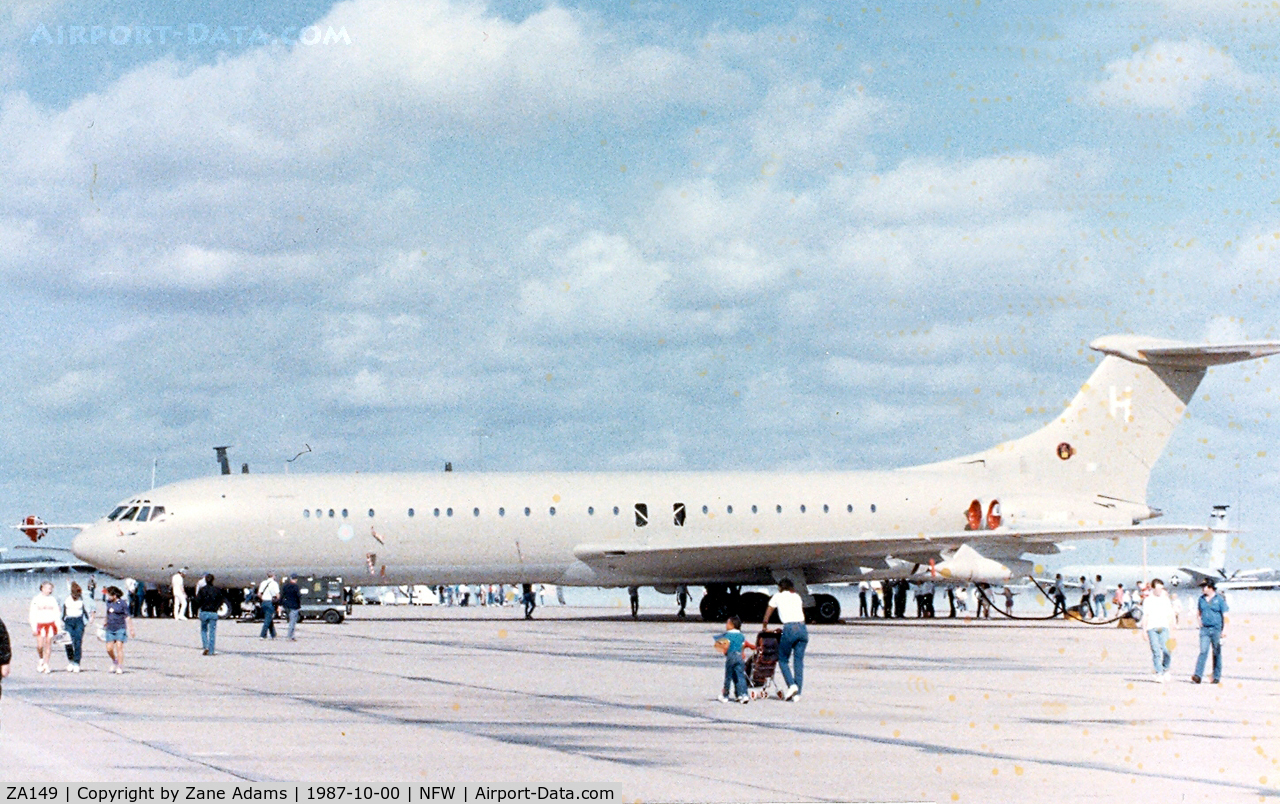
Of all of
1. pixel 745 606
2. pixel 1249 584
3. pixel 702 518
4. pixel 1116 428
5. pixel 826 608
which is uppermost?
pixel 1116 428

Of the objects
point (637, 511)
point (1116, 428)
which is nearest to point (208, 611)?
point (637, 511)

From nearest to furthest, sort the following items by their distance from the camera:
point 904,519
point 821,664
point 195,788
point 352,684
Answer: point 195,788, point 352,684, point 821,664, point 904,519

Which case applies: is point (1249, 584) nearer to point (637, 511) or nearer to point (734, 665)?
point (637, 511)

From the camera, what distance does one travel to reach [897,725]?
17.1 meters

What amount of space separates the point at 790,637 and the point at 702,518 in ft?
76.2

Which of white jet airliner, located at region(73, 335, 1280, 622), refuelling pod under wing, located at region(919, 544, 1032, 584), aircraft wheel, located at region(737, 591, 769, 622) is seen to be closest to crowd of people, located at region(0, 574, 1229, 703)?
white jet airliner, located at region(73, 335, 1280, 622)

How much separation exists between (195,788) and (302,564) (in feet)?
101

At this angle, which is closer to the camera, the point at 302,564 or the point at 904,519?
the point at 302,564

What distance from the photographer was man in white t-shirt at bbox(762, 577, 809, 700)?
2023 centimetres

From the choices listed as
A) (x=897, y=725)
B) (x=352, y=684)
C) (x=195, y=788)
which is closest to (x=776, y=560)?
(x=352, y=684)

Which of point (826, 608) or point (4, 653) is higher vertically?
point (4, 653)

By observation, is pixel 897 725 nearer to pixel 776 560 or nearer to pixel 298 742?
pixel 298 742

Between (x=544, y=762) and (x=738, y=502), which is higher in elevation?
(x=738, y=502)

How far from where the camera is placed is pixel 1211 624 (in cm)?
2352
